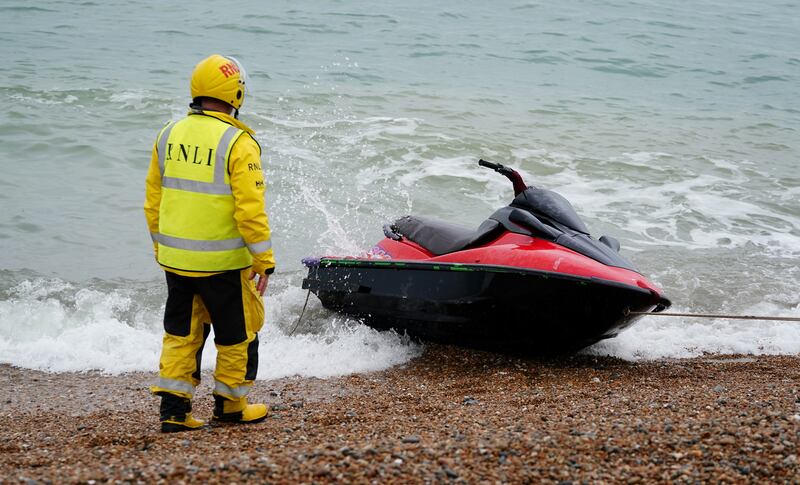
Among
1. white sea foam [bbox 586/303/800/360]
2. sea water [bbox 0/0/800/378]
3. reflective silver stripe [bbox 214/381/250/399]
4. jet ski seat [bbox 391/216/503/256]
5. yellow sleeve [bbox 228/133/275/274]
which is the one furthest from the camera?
sea water [bbox 0/0/800/378]

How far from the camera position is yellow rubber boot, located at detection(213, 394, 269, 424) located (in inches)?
191

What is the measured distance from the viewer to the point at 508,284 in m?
5.69

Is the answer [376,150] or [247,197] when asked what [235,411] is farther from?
[376,150]

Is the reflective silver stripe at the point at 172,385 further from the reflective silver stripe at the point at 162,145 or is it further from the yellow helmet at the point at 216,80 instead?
the yellow helmet at the point at 216,80

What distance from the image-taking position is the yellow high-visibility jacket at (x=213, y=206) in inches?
173

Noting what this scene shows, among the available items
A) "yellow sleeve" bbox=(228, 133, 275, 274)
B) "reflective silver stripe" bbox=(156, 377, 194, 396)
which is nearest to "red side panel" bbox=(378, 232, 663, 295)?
"yellow sleeve" bbox=(228, 133, 275, 274)

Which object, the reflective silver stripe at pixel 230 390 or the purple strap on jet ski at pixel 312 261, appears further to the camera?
the purple strap on jet ski at pixel 312 261

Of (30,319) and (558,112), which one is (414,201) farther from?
(558,112)

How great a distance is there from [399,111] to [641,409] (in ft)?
40.3

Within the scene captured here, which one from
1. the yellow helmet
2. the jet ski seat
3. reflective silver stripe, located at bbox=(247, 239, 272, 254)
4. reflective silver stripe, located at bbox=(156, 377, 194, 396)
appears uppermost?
the yellow helmet

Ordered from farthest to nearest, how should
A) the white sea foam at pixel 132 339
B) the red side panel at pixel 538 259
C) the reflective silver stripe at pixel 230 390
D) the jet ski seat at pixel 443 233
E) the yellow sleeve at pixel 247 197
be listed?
the white sea foam at pixel 132 339 < the jet ski seat at pixel 443 233 < the red side panel at pixel 538 259 < the reflective silver stripe at pixel 230 390 < the yellow sleeve at pixel 247 197

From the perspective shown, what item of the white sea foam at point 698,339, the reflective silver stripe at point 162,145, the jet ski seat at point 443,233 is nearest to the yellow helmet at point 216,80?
the reflective silver stripe at point 162,145

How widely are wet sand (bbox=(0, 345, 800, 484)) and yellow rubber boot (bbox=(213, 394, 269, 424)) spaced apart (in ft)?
0.26

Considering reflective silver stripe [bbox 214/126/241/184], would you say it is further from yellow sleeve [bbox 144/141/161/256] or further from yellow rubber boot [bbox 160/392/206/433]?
yellow rubber boot [bbox 160/392/206/433]
